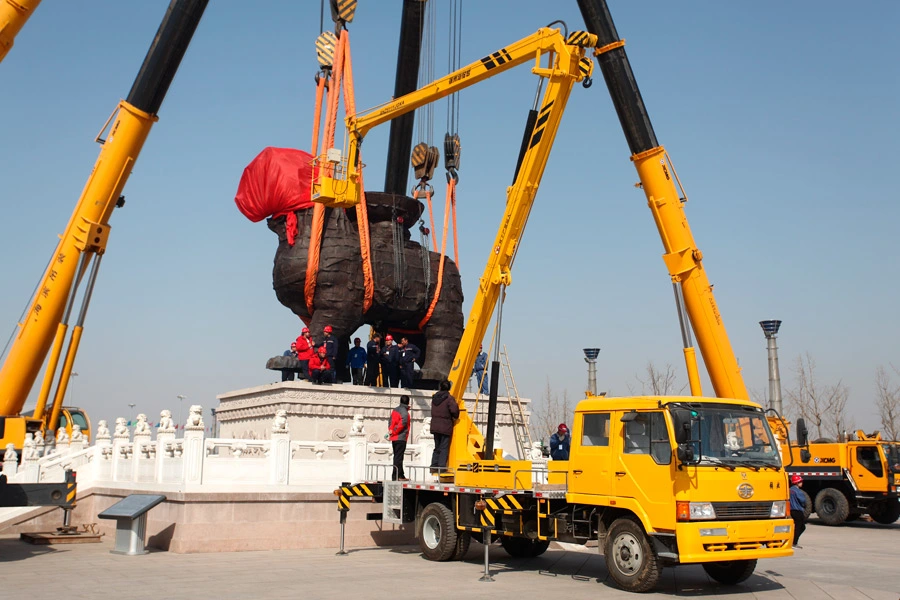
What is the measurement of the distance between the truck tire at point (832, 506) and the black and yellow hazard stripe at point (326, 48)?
15.8 metres

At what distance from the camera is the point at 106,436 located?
60.2 ft

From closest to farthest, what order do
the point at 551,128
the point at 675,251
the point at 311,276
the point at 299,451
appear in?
1. the point at 551,128
2. the point at 299,451
3. the point at 675,251
4. the point at 311,276

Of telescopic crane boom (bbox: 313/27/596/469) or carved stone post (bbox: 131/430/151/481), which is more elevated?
telescopic crane boom (bbox: 313/27/596/469)

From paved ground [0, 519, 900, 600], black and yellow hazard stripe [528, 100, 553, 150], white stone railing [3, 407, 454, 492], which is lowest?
paved ground [0, 519, 900, 600]

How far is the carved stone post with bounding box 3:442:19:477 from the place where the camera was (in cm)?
1653

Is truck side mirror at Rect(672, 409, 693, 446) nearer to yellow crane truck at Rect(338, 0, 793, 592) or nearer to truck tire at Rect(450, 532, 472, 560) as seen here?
yellow crane truck at Rect(338, 0, 793, 592)

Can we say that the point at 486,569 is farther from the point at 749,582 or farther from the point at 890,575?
the point at 890,575

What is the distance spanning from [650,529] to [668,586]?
1260 mm

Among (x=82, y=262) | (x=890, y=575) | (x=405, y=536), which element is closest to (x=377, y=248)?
(x=82, y=262)

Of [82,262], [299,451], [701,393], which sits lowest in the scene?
[299,451]

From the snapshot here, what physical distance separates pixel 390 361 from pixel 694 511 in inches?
501

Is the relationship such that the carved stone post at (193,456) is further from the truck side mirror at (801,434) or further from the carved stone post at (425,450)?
the truck side mirror at (801,434)

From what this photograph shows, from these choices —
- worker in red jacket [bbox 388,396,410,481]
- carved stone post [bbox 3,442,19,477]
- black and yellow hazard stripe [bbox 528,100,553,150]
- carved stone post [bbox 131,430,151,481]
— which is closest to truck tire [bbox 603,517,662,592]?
worker in red jacket [bbox 388,396,410,481]

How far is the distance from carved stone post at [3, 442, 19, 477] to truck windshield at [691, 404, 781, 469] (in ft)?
42.9
